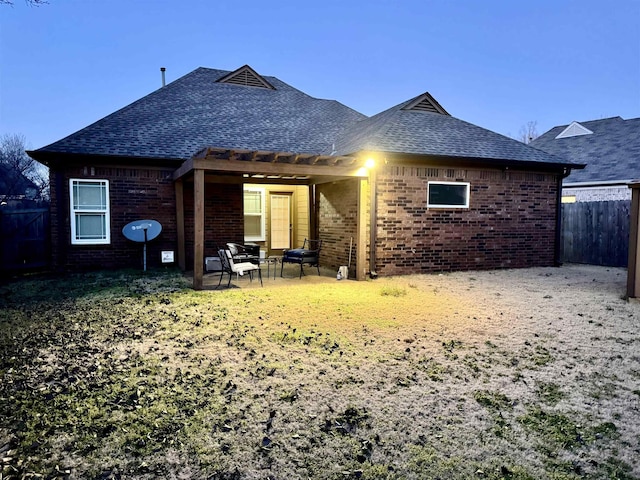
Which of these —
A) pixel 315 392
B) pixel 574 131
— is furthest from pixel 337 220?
pixel 574 131

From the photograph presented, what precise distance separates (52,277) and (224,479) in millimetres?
8919

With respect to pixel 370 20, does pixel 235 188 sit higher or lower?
lower

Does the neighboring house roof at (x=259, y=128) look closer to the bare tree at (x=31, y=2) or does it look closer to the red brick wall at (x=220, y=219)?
the red brick wall at (x=220, y=219)

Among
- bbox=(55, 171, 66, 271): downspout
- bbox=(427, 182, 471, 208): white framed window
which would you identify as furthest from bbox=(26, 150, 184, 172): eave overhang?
bbox=(427, 182, 471, 208): white framed window

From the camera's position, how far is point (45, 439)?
2699 millimetres

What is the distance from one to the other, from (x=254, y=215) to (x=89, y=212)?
200 inches

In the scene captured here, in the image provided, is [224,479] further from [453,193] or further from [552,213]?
[552,213]

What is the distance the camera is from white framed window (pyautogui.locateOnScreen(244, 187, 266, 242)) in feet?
44.8

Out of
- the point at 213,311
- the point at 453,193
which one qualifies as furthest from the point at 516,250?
the point at 213,311

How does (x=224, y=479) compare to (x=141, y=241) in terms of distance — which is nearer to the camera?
(x=224, y=479)

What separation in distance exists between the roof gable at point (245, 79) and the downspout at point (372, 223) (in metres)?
7.84

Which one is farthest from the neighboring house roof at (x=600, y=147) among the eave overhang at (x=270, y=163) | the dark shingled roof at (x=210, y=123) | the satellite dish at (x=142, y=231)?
the satellite dish at (x=142, y=231)

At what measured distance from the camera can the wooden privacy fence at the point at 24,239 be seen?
9.82 meters

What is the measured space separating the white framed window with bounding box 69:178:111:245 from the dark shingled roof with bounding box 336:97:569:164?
6186 mm
